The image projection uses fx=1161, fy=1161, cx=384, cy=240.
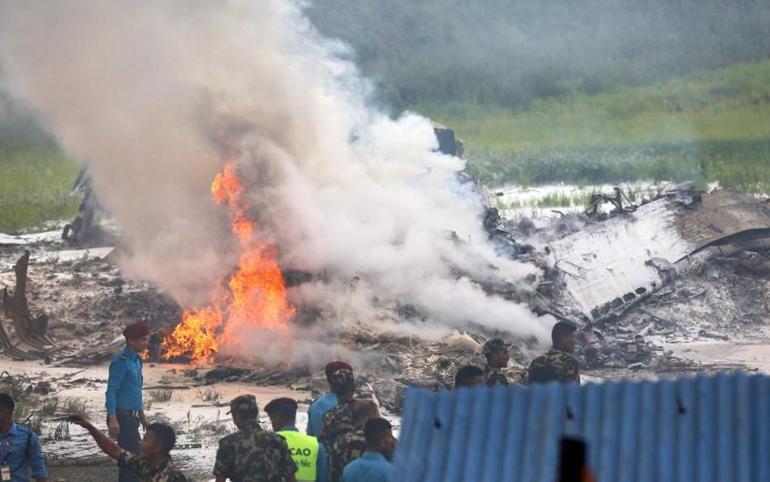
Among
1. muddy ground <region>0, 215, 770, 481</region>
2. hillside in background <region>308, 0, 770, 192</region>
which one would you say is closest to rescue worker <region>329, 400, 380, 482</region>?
muddy ground <region>0, 215, 770, 481</region>

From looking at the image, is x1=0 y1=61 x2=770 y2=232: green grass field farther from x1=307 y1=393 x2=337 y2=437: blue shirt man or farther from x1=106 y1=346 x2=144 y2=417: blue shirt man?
x1=307 y1=393 x2=337 y2=437: blue shirt man

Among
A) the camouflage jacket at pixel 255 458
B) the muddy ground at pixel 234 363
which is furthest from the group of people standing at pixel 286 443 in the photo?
the muddy ground at pixel 234 363

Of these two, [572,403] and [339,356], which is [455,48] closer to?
[339,356]

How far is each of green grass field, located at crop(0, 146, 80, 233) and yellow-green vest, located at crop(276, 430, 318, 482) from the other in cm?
→ 1776

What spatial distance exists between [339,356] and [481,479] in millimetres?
9306

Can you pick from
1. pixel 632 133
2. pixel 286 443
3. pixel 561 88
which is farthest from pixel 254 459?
pixel 561 88

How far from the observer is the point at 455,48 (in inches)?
1768

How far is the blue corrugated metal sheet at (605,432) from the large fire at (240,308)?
9844mm

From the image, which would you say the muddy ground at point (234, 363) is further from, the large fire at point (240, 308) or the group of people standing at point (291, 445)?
the group of people standing at point (291, 445)

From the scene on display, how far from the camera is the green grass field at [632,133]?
1174 inches

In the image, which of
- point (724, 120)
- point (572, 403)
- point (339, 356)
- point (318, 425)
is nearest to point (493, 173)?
point (724, 120)

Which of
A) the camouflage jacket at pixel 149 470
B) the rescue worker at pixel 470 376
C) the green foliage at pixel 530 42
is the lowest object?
the camouflage jacket at pixel 149 470

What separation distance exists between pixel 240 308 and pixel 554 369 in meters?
7.51

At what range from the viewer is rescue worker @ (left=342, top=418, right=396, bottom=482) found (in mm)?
6285
